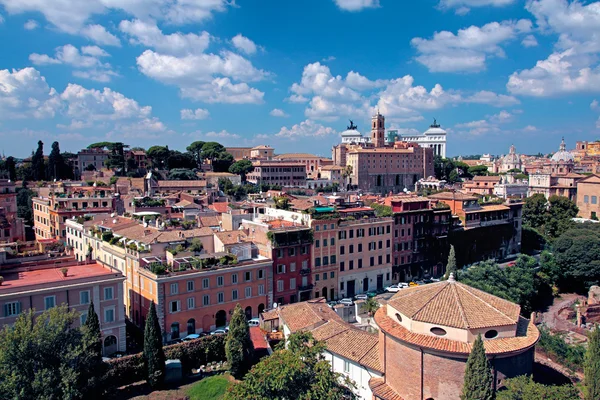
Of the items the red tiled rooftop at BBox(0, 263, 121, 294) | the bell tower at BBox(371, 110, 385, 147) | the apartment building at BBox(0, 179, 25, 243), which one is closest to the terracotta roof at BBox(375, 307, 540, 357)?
the red tiled rooftop at BBox(0, 263, 121, 294)

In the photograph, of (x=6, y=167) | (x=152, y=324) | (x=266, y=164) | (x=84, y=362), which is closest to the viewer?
(x=84, y=362)

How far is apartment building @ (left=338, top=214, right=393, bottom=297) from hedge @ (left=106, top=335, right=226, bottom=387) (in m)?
16.9

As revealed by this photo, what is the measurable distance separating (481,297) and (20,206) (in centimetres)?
6774

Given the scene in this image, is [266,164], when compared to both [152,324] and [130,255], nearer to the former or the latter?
[130,255]

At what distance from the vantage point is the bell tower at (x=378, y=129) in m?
152

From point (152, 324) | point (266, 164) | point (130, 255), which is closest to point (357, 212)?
point (130, 255)

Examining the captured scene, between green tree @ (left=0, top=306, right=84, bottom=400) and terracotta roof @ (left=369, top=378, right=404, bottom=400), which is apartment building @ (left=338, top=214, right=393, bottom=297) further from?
green tree @ (left=0, top=306, right=84, bottom=400)

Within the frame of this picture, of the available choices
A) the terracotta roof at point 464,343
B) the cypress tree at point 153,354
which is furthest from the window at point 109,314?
the terracotta roof at point 464,343

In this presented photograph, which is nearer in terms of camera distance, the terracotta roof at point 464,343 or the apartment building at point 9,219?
the terracotta roof at point 464,343

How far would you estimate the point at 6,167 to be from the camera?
98125 millimetres

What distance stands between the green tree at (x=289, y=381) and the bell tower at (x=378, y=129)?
13752cm

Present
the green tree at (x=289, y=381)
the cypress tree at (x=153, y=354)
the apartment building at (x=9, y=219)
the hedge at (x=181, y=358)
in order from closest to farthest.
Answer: the green tree at (x=289, y=381) → the cypress tree at (x=153, y=354) → the hedge at (x=181, y=358) → the apartment building at (x=9, y=219)

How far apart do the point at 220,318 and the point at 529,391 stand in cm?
2335

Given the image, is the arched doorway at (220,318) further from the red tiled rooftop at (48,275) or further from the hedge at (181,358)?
the red tiled rooftop at (48,275)
